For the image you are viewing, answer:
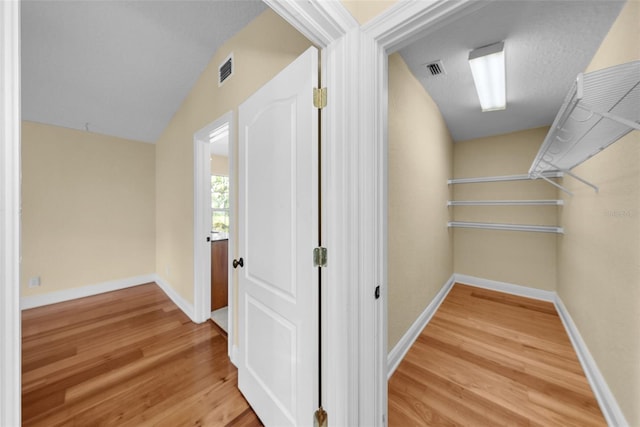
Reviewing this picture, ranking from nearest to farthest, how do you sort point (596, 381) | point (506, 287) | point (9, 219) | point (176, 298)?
point (9, 219)
point (596, 381)
point (176, 298)
point (506, 287)

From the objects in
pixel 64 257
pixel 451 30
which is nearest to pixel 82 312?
pixel 64 257

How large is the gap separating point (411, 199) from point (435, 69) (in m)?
1.05

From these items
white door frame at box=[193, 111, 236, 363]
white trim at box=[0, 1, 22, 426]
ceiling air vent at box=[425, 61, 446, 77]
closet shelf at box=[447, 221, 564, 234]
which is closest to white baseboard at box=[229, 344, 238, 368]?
white door frame at box=[193, 111, 236, 363]

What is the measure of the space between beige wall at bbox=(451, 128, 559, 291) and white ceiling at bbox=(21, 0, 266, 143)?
3240 millimetres

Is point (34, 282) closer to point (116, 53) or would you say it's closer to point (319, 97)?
point (116, 53)

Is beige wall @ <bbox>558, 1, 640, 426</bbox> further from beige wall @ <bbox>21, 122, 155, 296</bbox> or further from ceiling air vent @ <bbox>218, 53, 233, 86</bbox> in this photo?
beige wall @ <bbox>21, 122, 155, 296</bbox>

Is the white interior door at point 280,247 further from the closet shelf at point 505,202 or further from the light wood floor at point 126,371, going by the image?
the closet shelf at point 505,202

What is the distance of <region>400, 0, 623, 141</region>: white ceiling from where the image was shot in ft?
4.38

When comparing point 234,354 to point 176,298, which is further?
point 176,298

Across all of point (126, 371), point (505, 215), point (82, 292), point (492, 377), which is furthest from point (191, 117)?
point (505, 215)

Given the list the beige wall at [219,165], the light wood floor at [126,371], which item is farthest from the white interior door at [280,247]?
the beige wall at [219,165]

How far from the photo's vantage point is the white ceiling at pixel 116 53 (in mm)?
1847

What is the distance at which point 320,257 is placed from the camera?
3.61ft

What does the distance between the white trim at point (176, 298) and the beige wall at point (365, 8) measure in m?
2.85
